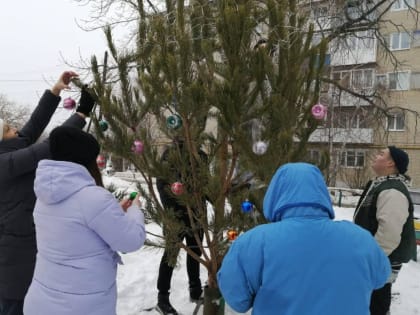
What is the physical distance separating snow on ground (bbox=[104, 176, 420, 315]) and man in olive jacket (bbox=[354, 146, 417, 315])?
3.46 feet

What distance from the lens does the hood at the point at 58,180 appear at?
1.50 m

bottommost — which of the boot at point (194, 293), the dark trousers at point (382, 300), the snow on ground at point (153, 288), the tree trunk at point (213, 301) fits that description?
the snow on ground at point (153, 288)

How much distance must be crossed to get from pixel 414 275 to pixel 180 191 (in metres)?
3.71

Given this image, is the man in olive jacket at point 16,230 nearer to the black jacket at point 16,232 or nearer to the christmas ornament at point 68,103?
the black jacket at point 16,232

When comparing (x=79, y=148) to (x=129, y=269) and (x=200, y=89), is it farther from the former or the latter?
(x=129, y=269)

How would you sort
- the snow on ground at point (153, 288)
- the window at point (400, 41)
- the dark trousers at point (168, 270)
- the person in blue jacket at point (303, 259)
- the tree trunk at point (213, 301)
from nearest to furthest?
1. the person in blue jacket at point (303, 259)
2. the tree trunk at point (213, 301)
3. the dark trousers at point (168, 270)
4. the snow on ground at point (153, 288)
5. the window at point (400, 41)

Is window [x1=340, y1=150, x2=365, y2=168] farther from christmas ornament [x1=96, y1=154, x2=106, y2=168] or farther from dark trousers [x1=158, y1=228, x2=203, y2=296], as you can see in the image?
christmas ornament [x1=96, y1=154, x2=106, y2=168]

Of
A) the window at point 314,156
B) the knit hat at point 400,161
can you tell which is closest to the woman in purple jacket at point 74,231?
the window at point 314,156

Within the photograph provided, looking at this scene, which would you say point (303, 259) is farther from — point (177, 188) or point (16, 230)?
point (16, 230)

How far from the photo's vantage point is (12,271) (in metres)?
2.02

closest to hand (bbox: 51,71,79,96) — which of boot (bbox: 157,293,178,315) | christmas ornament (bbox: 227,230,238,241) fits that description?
christmas ornament (bbox: 227,230,238,241)

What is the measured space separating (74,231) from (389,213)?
2.06 m

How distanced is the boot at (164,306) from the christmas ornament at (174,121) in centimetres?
174

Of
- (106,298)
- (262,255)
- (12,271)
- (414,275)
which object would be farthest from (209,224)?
(414,275)
